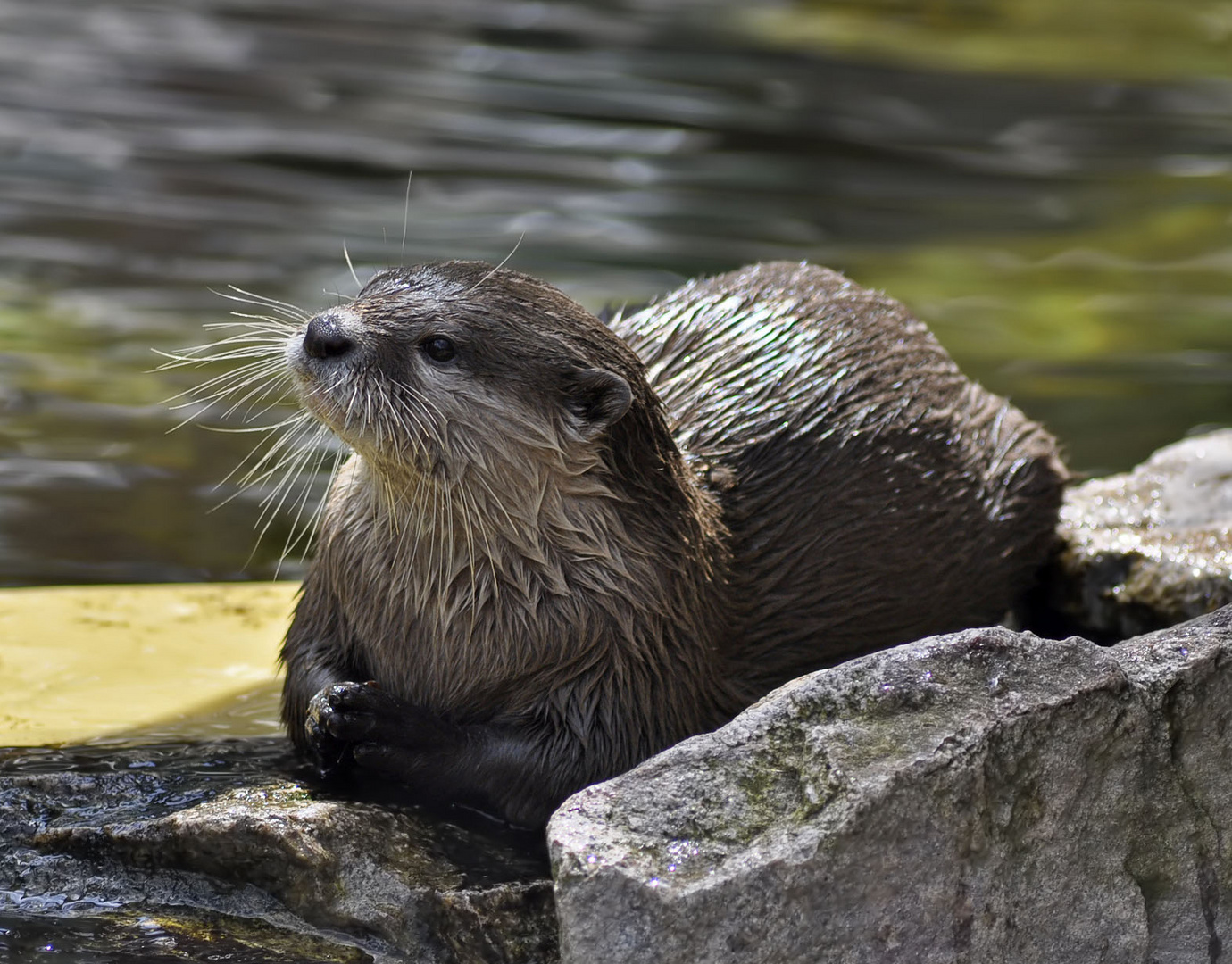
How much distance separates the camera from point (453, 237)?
7.04 meters

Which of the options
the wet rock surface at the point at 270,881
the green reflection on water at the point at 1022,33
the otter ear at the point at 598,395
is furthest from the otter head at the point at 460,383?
the green reflection on water at the point at 1022,33

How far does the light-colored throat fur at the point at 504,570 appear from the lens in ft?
9.85

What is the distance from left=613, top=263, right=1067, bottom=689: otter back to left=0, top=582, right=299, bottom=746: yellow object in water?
103 cm

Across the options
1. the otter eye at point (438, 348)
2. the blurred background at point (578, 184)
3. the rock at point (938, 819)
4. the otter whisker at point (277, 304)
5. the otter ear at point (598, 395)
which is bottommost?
the rock at point (938, 819)

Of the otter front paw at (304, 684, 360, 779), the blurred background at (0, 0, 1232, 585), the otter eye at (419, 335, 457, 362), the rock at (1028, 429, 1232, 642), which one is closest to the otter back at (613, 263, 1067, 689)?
the rock at (1028, 429, 1232, 642)

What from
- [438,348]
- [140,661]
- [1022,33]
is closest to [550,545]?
[438,348]

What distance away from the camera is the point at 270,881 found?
107 inches

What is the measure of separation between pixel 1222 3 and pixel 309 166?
6292mm

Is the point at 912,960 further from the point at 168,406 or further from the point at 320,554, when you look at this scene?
the point at 168,406

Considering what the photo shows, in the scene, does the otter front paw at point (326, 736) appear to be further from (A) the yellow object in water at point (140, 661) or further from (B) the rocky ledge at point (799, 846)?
(A) the yellow object in water at point (140, 661)

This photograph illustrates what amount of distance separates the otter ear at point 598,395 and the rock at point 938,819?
2.16 feet

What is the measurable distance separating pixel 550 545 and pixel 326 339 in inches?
20.4

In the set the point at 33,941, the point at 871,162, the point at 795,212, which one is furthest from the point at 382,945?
the point at 871,162

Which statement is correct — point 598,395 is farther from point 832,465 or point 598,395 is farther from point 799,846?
point 799,846
